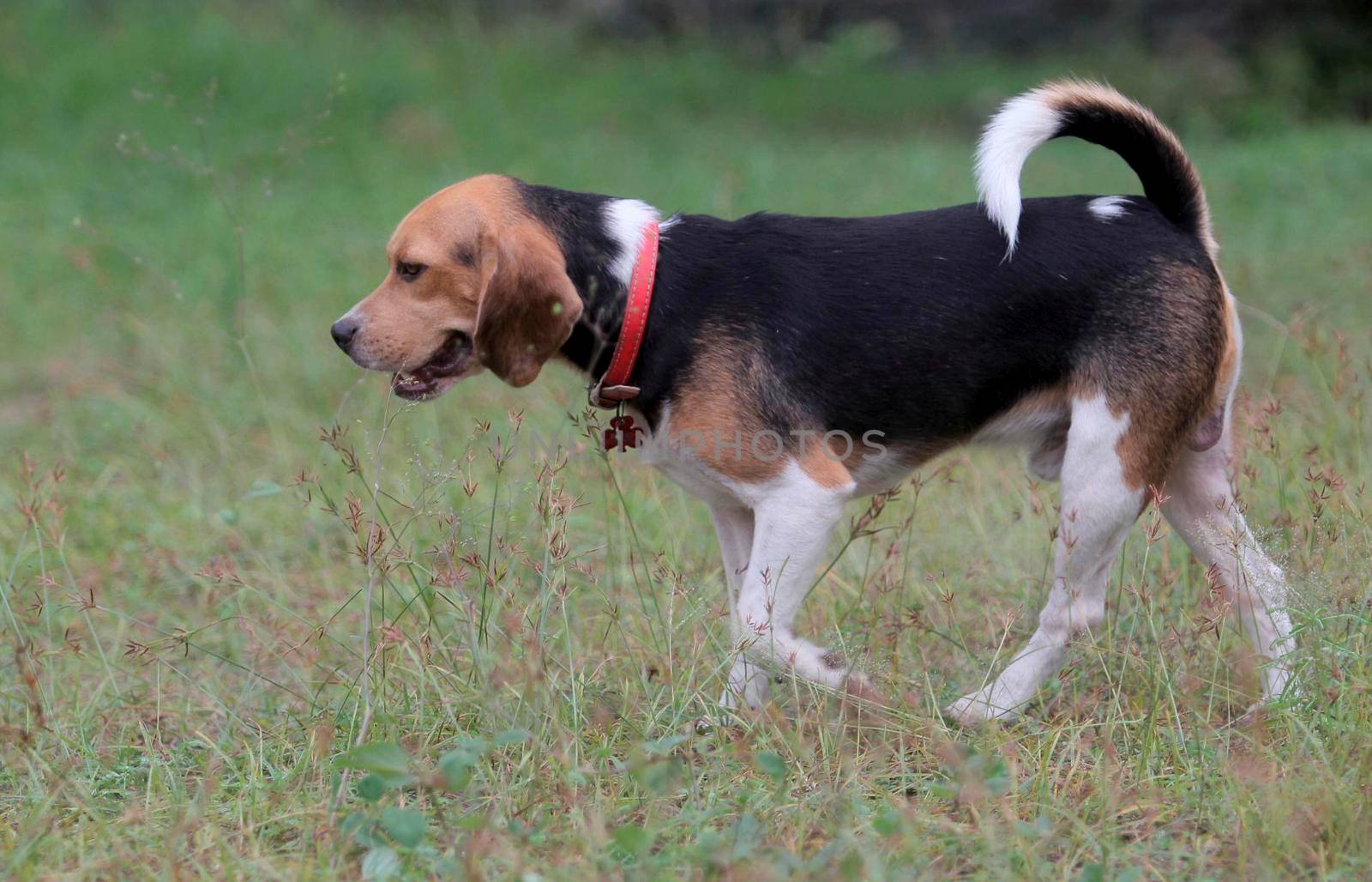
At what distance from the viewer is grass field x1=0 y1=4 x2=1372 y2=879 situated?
2.90 m

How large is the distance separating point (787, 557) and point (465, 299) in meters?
1.04

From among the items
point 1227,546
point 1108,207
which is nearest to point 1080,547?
point 1227,546

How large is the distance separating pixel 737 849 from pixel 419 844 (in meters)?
0.62

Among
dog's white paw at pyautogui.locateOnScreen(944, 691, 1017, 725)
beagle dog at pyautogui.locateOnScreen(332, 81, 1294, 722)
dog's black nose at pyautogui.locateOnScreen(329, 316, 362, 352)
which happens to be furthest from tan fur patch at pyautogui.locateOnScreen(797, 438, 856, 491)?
dog's black nose at pyautogui.locateOnScreen(329, 316, 362, 352)

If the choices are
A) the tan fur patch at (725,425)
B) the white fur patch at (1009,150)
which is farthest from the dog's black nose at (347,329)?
the white fur patch at (1009,150)

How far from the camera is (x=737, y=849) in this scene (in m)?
2.73

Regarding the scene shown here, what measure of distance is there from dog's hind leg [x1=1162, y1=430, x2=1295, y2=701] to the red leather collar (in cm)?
142

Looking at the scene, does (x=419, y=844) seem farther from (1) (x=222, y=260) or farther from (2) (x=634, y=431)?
(1) (x=222, y=260)

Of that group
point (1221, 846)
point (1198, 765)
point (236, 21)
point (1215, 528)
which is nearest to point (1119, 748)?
point (1198, 765)

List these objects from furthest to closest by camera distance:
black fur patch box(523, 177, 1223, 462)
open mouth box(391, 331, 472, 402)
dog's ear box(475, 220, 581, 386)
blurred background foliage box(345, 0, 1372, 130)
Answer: blurred background foliage box(345, 0, 1372, 130)
open mouth box(391, 331, 472, 402)
black fur patch box(523, 177, 1223, 462)
dog's ear box(475, 220, 581, 386)

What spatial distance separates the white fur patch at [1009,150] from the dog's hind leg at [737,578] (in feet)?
3.33

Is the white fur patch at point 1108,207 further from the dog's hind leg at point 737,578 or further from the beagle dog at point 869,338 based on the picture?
the dog's hind leg at point 737,578

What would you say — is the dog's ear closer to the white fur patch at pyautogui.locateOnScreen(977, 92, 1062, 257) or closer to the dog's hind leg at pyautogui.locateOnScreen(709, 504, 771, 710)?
the dog's hind leg at pyautogui.locateOnScreen(709, 504, 771, 710)

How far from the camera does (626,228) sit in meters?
3.76
